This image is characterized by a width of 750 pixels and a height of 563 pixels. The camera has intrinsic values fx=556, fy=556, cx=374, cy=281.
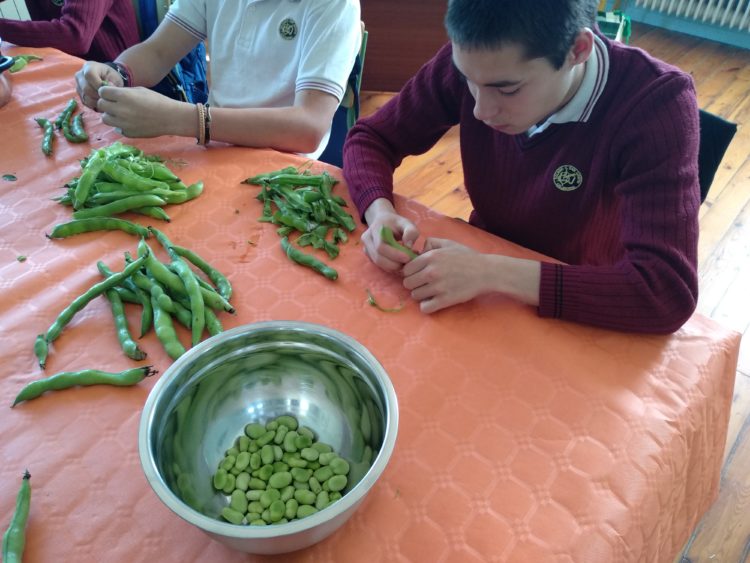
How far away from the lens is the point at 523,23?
2.99 ft

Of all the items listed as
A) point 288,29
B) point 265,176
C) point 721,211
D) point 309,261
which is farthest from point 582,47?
point 721,211

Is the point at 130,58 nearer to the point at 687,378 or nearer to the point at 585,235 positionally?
the point at 585,235

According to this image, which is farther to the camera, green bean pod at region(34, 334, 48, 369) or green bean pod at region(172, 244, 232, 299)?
green bean pod at region(172, 244, 232, 299)

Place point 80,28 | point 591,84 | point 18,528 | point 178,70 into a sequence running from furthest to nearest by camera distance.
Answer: point 178,70 < point 80,28 < point 591,84 < point 18,528

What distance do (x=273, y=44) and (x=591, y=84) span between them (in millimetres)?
1018

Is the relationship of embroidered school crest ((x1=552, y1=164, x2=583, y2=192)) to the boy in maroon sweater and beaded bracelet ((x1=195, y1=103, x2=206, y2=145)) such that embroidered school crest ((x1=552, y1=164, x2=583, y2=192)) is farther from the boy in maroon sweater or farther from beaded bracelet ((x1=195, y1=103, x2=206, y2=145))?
beaded bracelet ((x1=195, y1=103, x2=206, y2=145))

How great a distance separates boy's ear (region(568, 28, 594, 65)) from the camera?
0.97 meters

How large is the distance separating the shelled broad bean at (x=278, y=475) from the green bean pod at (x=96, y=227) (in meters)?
0.58

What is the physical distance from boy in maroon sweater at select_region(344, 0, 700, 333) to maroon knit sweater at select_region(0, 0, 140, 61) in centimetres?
143

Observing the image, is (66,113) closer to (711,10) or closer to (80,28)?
(80,28)

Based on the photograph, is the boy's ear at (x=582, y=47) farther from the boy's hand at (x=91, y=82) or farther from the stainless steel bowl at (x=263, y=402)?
the boy's hand at (x=91, y=82)

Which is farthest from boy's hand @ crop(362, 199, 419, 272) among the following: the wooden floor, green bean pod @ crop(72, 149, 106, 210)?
the wooden floor

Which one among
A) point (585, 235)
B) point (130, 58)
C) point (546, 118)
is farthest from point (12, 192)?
point (585, 235)

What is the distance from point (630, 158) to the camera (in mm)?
1088
